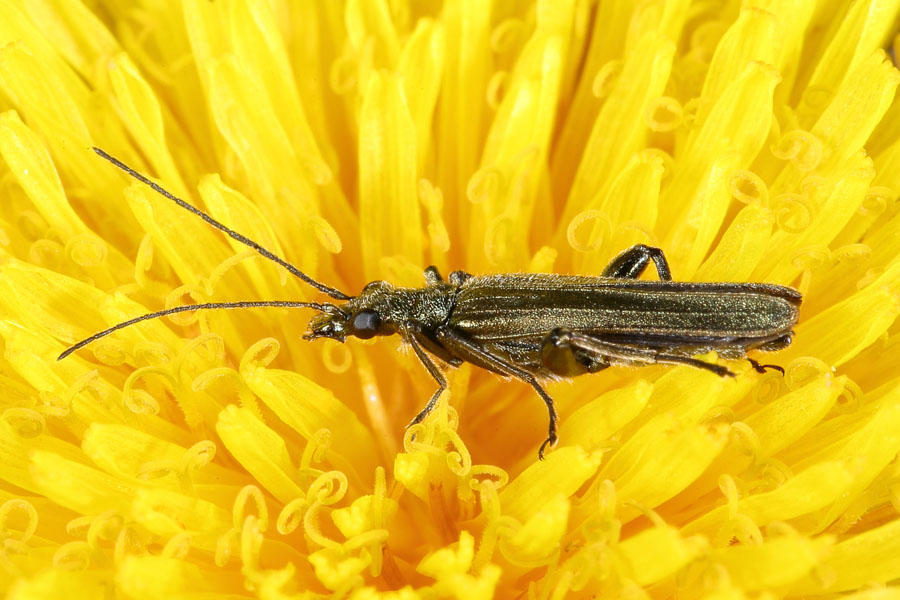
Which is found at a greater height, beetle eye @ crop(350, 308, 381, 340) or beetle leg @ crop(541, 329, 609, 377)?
beetle eye @ crop(350, 308, 381, 340)

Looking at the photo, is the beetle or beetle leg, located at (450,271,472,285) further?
beetle leg, located at (450,271,472,285)

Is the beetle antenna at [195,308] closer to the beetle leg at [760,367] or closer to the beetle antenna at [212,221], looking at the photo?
the beetle antenna at [212,221]

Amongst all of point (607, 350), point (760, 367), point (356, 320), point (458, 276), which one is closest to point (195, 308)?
point (356, 320)

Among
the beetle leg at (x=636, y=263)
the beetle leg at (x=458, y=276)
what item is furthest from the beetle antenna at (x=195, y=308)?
the beetle leg at (x=636, y=263)

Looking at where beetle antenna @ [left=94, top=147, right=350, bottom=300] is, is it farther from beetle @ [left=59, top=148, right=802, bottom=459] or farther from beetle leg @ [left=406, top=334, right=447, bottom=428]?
beetle leg @ [left=406, top=334, right=447, bottom=428]

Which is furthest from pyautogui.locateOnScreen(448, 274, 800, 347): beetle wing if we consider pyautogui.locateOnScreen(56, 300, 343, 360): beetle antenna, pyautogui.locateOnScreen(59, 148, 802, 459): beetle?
pyautogui.locateOnScreen(56, 300, 343, 360): beetle antenna
